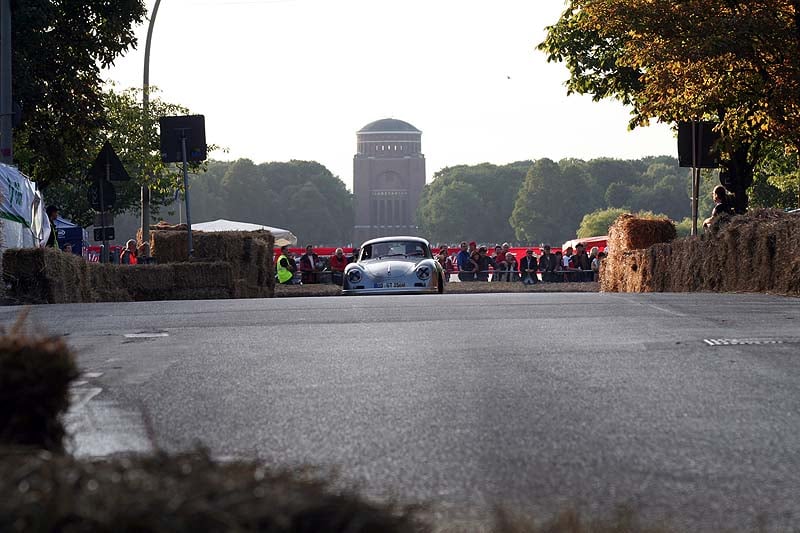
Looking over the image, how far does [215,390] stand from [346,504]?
4.94 metres

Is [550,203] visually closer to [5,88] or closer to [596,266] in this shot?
[596,266]

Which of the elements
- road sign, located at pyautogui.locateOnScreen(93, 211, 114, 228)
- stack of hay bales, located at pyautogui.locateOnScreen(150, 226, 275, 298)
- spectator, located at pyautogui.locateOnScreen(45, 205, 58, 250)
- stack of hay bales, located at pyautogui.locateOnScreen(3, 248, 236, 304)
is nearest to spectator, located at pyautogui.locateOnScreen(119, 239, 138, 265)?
stack of hay bales, located at pyautogui.locateOnScreen(150, 226, 275, 298)

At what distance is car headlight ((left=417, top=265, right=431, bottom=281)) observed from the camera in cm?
2788

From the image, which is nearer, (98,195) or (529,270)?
(98,195)

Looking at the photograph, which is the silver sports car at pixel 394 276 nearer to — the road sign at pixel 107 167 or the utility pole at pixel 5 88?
the road sign at pixel 107 167

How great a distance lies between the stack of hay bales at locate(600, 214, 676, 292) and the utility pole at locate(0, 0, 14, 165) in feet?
41.8

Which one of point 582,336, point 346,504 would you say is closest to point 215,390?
point 582,336

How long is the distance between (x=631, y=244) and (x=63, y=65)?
12.8 metres

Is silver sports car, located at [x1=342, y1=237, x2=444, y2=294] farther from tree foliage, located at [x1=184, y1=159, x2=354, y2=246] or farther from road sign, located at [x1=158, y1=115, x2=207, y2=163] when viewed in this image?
tree foliage, located at [x1=184, y1=159, x2=354, y2=246]

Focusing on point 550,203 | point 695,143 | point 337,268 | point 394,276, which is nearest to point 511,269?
point 337,268

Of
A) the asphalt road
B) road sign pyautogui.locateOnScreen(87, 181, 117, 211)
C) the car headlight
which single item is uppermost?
road sign pyautogui.locateOnScreen(87, 181, 117, 211)

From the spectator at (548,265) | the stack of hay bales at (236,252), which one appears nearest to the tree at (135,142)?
the stack of hay bales at (236,252)

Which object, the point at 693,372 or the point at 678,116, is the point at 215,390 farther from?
the point at 678,116

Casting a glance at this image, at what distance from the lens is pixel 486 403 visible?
696cm
